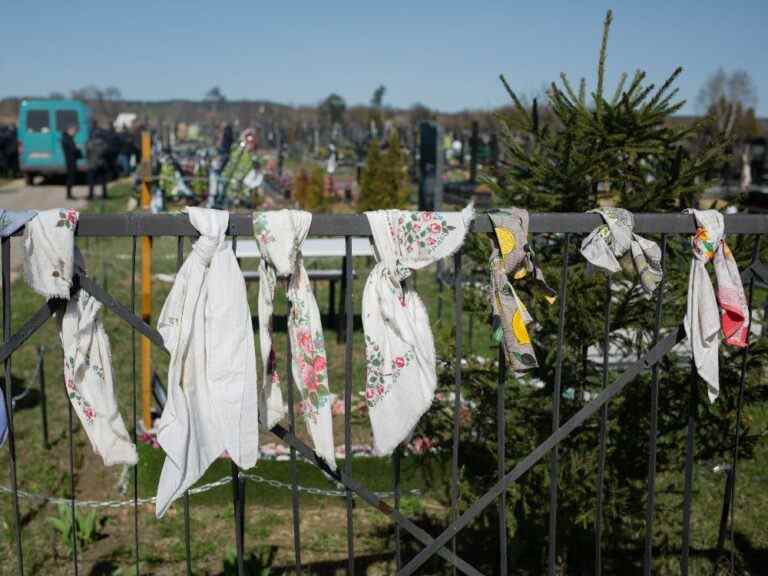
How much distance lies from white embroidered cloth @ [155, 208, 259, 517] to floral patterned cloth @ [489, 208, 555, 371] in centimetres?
68

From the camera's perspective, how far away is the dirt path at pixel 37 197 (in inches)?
789

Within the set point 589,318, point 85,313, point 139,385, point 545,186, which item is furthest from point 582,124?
point 139,385

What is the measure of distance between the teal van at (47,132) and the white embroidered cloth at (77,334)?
23.5 m

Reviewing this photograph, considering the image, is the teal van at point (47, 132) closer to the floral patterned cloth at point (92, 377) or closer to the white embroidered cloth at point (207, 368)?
the floral patterned cloth at point (92, 377)

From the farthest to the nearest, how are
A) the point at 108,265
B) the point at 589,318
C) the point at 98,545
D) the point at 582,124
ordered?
the point at 108,265, the point at 98,545, the point at 582,124, the point at 589,318

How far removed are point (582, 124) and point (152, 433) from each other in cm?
315

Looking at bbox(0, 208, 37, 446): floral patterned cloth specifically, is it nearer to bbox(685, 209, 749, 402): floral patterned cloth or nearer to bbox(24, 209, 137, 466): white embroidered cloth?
bbox(24, 209, 137, 466): white embroidered cloth

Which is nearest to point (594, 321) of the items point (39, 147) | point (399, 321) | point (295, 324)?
point (399, 321)

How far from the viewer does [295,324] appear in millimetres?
2336

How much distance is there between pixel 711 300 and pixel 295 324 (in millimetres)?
1184

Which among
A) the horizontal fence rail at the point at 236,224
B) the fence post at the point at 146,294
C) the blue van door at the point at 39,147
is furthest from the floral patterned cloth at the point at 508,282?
the blue van door at the point at 39,147

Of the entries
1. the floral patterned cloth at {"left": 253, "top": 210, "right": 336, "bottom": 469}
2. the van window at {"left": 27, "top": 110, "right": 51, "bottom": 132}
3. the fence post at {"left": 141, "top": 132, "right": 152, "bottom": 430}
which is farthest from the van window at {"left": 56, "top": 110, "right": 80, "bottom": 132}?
the floral patterned cloth at {"left": 253, "top": 210, "right": 336, "bottom": 469}

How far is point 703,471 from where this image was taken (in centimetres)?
524

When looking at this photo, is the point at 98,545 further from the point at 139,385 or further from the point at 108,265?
the point at 108,265
